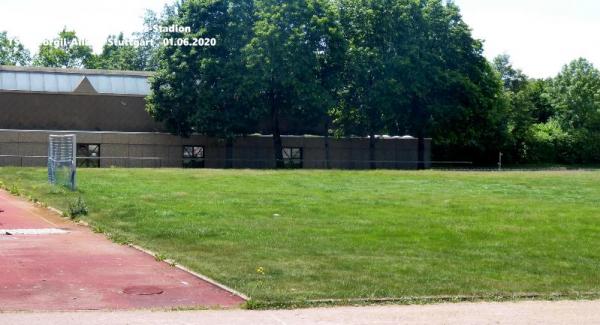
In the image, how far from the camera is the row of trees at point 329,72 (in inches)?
2338

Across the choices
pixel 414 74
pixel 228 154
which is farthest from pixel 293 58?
pixel 414 74

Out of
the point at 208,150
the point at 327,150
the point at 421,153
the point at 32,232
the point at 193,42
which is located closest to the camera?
the point at 32,232

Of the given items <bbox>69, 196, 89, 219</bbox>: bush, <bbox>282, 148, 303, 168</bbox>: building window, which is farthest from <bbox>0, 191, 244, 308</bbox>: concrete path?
<bbox>282, 148, 303, 168</bbox>: building window

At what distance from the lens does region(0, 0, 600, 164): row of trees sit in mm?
59375

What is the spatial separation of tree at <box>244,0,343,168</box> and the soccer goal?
2677cm

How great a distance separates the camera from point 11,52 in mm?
108250

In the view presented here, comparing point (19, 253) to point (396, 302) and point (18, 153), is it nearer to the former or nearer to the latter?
point (396, 302)

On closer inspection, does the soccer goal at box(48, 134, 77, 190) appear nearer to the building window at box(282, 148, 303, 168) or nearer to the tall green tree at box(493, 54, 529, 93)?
the building window at box(282, 148, 303, 168)

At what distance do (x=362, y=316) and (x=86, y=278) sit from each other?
473cm

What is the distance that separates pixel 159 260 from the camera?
48.1ft

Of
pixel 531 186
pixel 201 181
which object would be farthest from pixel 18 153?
pixel 531 186

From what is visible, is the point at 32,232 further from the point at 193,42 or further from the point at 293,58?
the point at 193,42

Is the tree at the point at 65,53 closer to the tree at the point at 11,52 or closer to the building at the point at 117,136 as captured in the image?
the tree at the point at 11,52

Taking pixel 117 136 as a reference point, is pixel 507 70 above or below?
above
